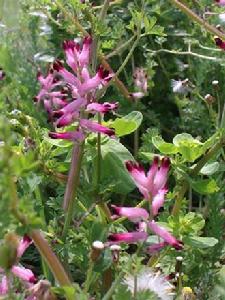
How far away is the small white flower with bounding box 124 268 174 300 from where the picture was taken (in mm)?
1176

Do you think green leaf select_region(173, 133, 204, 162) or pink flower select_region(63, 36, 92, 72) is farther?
green leaf select_region(173, 133, 204, 162)

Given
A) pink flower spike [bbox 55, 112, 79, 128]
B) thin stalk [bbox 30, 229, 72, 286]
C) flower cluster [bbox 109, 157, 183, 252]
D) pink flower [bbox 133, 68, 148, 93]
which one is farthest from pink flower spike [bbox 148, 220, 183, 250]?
pink flower [bbox 133, 68, 148, 93]

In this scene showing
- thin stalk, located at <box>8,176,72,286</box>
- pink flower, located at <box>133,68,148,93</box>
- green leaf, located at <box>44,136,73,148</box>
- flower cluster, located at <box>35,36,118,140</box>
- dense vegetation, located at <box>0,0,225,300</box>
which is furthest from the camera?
pink flower, located at <box>133,68,148,93</box>

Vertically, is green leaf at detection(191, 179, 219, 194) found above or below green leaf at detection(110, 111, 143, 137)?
below

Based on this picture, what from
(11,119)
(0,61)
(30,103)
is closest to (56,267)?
(11,119)

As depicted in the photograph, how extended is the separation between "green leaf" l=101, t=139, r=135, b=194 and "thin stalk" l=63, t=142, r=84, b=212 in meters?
0.10

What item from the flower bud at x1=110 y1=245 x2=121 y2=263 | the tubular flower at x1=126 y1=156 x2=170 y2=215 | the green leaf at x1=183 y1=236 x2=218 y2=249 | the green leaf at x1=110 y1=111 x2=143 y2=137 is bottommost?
the green leaf at x1=183 y1=236 x2=218 y2=249

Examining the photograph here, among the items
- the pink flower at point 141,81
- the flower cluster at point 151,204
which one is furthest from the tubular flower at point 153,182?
the pink flower at point 141,81

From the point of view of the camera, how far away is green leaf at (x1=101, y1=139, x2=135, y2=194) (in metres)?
1.45

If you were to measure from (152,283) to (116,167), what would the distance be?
302mm

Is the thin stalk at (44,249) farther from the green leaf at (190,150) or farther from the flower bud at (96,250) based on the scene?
the green leaf at (190,150)

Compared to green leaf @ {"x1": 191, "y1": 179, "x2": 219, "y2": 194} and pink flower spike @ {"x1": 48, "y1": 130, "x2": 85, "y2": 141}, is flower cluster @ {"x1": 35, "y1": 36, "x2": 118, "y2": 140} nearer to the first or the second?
pink flower spike @ {"x1": 48, "y1": 130, "x2": 85, "y2": 141}

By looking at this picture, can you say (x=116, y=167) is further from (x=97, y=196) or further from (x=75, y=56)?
(x=75, y=56)

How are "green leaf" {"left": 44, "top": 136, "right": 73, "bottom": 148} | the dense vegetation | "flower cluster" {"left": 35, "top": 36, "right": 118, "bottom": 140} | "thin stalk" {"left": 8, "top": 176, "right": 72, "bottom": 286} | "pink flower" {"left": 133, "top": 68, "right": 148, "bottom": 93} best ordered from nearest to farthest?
"thin stalk" {"left": 8, "top": 176, "right": 72, "bottom": 286}
the dense vegetation
"flower cluster" {"left": 35, "top": 36, "right": 118, "bottom": 140}
"green leaf" {"left": 44, "top": 136, "right": 73, "bottom": 148}
"pink flower" {"left": 133, "top": 68, "right": 148, "bottom": 93}
